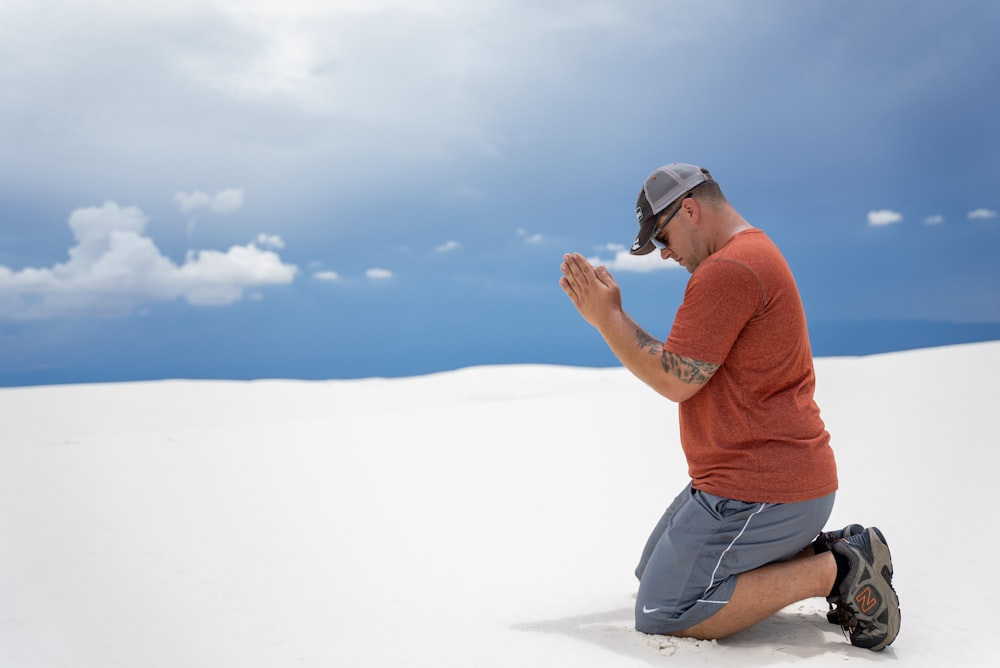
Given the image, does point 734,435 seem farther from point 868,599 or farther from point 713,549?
point 868,599

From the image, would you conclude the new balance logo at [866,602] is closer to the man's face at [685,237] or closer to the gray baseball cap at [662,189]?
the man's face at [685,237]

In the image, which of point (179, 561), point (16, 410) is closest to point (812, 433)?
point (179, 561)

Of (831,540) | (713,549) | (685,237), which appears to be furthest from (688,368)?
(831,540)

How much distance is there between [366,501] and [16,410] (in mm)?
8632

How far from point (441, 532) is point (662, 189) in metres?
2.59

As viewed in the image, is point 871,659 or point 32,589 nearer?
point 871,659

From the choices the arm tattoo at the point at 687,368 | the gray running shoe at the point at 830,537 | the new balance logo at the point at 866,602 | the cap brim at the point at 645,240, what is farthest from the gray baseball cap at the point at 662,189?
the new balance logo at the point at 866,602

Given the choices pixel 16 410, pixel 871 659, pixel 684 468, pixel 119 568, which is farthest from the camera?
pixel 16 410

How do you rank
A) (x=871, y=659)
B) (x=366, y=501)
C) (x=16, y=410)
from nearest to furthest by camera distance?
1. (x=871, y=659)
2. (x=366, y=501)
3. (x=16, y=410)

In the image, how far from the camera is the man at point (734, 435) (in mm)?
2783

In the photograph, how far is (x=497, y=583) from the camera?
3787 millimetres

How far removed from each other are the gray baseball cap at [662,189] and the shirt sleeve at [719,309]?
34 cm

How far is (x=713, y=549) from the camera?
290 cm

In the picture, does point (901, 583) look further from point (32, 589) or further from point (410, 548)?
point (32, 589)
